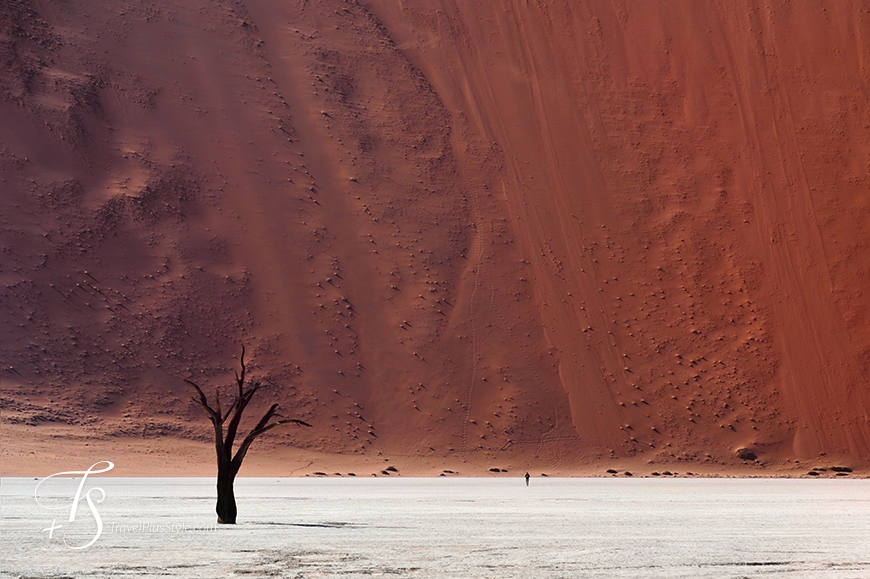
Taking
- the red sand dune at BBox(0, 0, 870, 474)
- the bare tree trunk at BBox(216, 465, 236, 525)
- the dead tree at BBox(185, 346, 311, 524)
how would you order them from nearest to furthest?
1. the dead tree at BBox(185, 346, 311, 524)
2. the bare tree trunk at BBox(216, 465, 236, 525)
3. the red sand dune at BBox(0, 0, 870, 474)

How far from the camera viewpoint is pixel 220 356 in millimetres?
52031

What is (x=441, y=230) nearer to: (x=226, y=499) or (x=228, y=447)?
(x=226, y=499)

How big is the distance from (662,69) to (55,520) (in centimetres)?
4867

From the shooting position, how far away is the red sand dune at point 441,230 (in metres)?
50.2

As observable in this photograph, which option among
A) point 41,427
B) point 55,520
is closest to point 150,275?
point 41,427

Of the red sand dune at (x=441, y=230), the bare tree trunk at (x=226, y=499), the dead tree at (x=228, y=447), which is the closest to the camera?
the dead tree at (x=228, y=447)

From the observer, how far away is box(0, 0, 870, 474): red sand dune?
50250 mm

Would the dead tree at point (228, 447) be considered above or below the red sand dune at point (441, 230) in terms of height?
below

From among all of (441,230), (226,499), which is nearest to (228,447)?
(226,499)

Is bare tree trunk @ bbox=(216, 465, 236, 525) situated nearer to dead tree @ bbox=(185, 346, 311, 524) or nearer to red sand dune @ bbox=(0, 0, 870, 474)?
dead tree @ bbox=(185, 346, 311, 524)

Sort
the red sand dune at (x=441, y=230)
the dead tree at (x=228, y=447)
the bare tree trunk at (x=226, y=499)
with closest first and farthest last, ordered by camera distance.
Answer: the dead tree at (x=228, y=447), the bare tree trunk at (x=226, y=499), the red sand dune at (x=441, y=230)

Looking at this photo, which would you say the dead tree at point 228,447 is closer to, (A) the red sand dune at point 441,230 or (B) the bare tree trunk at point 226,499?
(B) the bare tree trunk at point 226,499

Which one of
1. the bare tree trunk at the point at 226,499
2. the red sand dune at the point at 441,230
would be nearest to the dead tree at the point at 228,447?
the bare tree trunk at the point at 226,499

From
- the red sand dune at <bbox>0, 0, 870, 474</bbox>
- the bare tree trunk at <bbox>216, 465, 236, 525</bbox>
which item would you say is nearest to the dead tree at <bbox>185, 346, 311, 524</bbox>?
the bare tree trunk at <bbox>216, 465, 236, 525</bbox>
